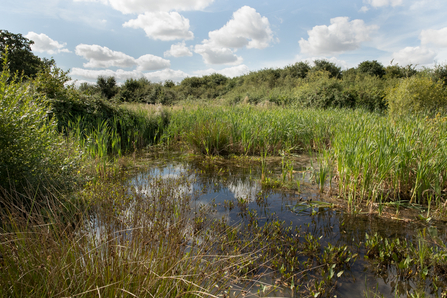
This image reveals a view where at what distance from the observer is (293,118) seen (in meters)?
9.02

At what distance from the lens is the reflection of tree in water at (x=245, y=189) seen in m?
4.56

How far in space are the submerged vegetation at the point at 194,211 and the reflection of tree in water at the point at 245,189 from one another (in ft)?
0.43

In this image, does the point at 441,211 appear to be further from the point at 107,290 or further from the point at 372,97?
the point at 372,97

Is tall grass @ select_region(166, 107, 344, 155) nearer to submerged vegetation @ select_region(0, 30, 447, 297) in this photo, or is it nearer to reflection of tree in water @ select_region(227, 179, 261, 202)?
submerged vegetation @ select_region(0, 30, 447, 297)

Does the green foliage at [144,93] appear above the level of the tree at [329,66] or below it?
below

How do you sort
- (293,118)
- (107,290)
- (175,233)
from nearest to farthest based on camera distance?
(107,290) → (175,233) → (293,118)

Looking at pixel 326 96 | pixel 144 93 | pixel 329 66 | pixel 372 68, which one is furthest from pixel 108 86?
pixel 372 68

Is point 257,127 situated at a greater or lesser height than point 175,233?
greater

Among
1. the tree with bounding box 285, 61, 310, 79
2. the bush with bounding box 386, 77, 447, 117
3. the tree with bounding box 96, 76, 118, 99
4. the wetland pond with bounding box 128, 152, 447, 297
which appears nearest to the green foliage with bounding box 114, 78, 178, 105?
the tree with bounding box 96, 76, 118, 99

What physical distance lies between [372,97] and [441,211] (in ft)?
58.5

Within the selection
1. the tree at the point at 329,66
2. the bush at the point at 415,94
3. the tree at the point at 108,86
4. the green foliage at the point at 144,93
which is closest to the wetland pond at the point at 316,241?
the bush at the point at 415,94

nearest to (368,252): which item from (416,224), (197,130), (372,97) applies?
(416,224)

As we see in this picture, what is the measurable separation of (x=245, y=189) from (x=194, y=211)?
58.5 inches

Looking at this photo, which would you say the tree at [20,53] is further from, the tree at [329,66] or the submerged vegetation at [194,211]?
the tree at [329,66]
